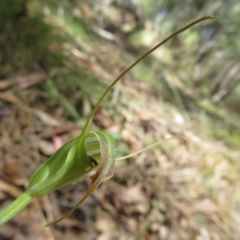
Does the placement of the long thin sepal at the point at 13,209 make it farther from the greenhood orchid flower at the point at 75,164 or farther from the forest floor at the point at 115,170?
the forest floor at the point at 115,170

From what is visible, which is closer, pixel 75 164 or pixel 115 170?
pixel 75 164

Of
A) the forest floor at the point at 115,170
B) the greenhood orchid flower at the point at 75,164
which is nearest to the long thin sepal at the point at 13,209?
the greenhood orchid flower at the point at 75,164

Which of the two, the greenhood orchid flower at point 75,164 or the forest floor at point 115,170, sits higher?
the greenhood orchid flower at point 75,164

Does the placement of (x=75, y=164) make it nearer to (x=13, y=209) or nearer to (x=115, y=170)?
(x=13, y=209)

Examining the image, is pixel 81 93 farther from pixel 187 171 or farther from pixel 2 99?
pixel 187 171

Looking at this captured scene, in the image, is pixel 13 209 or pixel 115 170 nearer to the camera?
pixel 13 209

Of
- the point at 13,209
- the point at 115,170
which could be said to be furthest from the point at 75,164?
the point at 115,170

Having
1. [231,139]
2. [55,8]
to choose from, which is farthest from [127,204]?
[231,139]

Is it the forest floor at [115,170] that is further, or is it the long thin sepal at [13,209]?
the forest floor at [115,170]

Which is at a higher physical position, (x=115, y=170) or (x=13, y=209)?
(x=13, y=209)

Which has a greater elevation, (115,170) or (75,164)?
(75,164)

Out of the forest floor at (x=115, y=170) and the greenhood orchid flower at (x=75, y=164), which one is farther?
the forest floor at (x=115, y=170)
